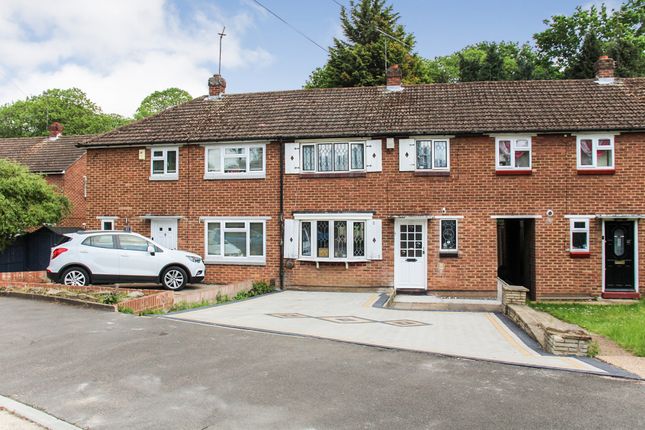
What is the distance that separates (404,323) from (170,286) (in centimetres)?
682

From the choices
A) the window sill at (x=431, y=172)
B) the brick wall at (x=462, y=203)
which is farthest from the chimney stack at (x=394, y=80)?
the window sill at (x=431, y=172)

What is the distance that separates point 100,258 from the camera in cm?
1353

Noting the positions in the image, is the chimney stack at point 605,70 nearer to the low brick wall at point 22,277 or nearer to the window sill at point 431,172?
the window sill at point 431,172

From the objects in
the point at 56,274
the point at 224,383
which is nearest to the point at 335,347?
the point at 224,383

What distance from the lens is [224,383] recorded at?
6.01 metres

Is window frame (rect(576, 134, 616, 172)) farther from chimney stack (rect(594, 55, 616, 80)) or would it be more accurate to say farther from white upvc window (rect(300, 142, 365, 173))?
white upvc window (rect(300, 142, 365, 173))

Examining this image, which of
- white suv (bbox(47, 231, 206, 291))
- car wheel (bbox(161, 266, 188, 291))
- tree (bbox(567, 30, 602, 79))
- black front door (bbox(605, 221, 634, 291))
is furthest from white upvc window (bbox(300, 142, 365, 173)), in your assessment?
tree (bbox(567, 30, 602, 79))

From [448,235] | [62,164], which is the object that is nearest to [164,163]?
[448,235]

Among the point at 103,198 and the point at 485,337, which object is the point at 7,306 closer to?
the point at 103,198

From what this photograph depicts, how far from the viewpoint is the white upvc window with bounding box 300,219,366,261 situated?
16.0 m

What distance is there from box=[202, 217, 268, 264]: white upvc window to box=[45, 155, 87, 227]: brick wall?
515 inches

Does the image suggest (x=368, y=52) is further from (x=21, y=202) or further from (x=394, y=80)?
(x=21, y=202)

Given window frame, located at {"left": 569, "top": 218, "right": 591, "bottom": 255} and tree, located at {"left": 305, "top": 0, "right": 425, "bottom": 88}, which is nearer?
window frame, located at {"left": 569, "top": 218, "right": 591, "bottom": 255}

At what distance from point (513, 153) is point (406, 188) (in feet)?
11.1
